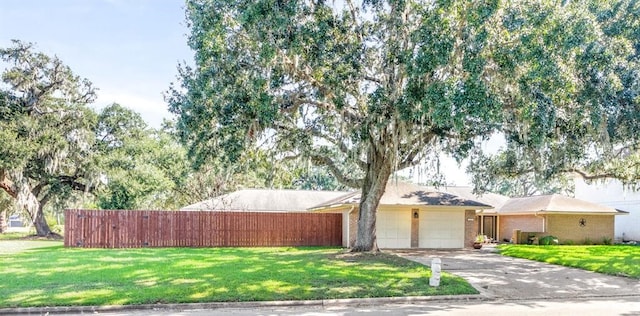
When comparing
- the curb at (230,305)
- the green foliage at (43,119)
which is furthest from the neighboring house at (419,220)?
the green foliage at (43,119)

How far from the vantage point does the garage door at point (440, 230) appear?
22375 millimetres

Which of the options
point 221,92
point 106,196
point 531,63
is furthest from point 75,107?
point 531,63

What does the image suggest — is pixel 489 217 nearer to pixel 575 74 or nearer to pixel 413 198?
pixel 413 198

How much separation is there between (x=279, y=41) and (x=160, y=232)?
13243mm

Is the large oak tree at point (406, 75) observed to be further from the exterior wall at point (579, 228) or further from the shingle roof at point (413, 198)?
the exterior wall at point (579, 228)

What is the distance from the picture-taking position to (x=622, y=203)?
30703 millimetres

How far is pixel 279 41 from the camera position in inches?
444

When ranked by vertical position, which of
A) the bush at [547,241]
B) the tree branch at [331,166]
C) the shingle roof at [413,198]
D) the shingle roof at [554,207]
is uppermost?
the tree branch at [331,166]

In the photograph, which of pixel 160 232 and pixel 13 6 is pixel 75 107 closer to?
pixel 160 232

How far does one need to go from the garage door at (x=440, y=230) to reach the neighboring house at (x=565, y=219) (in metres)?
5.29

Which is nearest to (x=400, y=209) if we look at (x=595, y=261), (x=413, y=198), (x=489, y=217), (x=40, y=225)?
(x=413, y=198)

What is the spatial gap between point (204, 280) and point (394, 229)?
1273 cm

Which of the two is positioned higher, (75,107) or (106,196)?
(75,107)

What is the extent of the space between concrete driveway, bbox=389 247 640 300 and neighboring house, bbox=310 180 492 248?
5.96 metres
